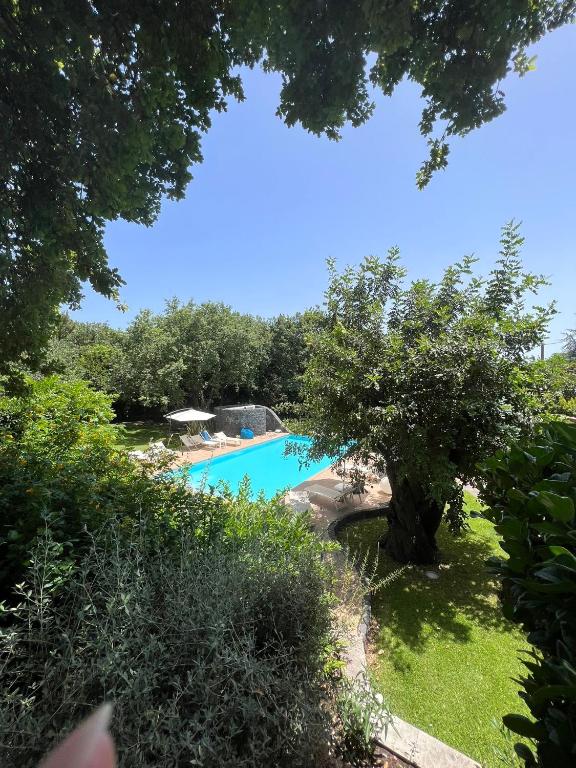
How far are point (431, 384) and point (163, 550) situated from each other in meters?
4.40

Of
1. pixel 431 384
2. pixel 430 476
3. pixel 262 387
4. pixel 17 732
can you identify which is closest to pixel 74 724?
pixel 17 732

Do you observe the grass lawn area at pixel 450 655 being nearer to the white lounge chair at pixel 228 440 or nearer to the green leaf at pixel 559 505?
the green leaf at pixel 559 505

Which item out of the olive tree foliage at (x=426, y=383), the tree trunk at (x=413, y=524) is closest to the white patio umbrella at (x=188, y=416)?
the olive tree foliage at (x=426, y=383)

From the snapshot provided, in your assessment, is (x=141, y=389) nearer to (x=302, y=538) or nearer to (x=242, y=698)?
(x=302, y=538)

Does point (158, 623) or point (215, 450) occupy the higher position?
point (158, 623)

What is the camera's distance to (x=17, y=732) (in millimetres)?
1547

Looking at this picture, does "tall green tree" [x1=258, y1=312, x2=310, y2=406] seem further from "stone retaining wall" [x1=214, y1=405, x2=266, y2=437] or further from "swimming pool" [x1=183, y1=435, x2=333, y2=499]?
"swimming pool" [x1=183, y1=435, x2=333, y2=499]

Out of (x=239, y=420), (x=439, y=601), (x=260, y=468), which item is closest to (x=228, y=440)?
(x=239, y=420)

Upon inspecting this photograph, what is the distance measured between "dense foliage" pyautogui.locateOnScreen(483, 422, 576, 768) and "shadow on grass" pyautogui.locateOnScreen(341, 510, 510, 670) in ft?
10.4

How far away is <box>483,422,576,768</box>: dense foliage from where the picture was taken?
0.95 metres

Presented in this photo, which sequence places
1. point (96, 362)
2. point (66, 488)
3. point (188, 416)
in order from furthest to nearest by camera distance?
point (96, 362)
point (188, 416)
point (66, 488)

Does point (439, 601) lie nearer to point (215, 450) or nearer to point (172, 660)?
point (172, 660)

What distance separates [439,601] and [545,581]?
204 inches

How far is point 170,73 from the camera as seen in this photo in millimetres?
3051
